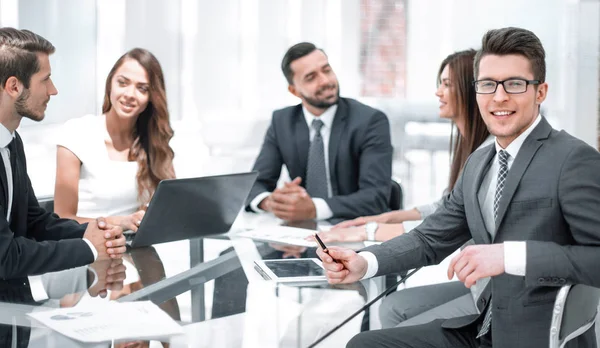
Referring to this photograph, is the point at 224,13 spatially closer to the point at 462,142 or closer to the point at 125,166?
the point at 125,166

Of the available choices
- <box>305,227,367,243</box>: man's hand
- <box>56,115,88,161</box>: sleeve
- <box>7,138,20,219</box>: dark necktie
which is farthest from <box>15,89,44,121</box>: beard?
<box>305,227,367,243</box>: man's hand

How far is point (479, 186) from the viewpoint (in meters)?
2.01

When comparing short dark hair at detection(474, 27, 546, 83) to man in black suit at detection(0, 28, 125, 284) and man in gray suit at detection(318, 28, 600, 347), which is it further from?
man in black suit at detection(0, 28, 125, 284)

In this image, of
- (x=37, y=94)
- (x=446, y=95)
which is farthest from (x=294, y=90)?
(x=37, y=94)

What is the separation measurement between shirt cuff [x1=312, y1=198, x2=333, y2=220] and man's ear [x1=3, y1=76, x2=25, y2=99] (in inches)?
49.9

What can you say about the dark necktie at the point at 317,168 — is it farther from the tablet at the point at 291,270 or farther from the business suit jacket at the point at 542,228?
the business suit jacket at the point at 542,228

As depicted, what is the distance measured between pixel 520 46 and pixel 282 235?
113 cm

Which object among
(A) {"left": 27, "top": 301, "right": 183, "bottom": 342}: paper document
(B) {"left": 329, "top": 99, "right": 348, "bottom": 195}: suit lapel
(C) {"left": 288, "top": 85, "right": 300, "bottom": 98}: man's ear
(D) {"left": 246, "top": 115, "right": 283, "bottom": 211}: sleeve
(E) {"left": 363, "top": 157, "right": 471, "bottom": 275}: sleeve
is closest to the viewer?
(A) {"left": 27, "top": 301, "right": 183, "bottom": 342}: paper document

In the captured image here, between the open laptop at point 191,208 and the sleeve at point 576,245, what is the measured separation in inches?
42.6

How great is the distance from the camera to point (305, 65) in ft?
12.4

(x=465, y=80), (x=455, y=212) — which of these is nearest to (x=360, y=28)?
(x=465, y=80)

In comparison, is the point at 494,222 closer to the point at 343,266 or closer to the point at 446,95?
the point at 343,266

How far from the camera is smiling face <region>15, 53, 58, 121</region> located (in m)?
2.38

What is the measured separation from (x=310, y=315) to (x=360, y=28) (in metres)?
5.82
